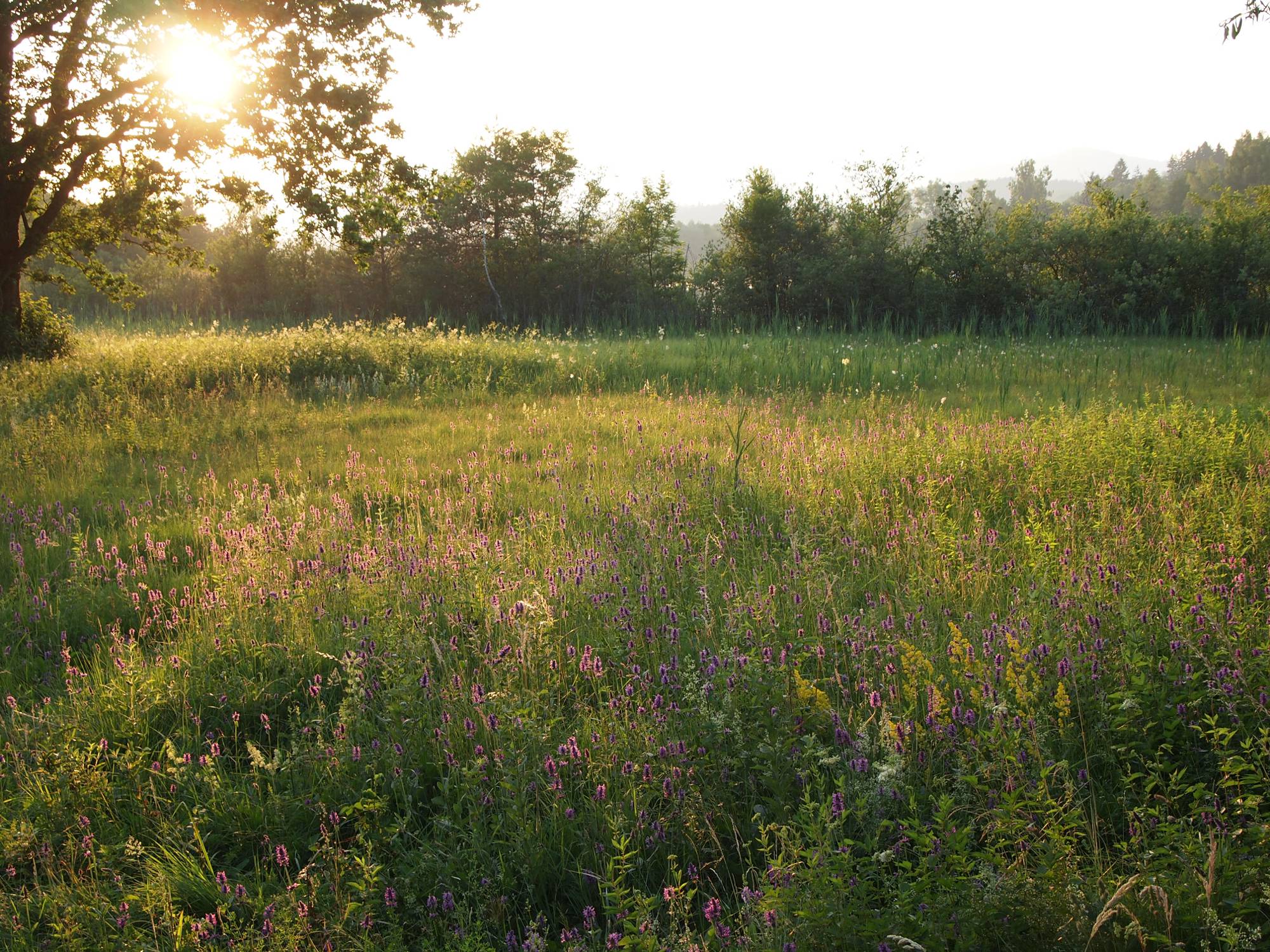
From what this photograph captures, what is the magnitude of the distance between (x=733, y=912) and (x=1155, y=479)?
200 inches

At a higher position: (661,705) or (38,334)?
(38,334)

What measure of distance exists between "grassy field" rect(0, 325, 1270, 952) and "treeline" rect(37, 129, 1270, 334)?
11600 mm

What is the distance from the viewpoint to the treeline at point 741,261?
21.0 m

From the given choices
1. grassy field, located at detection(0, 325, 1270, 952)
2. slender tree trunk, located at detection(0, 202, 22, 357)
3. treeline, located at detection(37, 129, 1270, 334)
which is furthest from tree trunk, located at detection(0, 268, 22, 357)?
grassy field, located at detection(0, 325, 1270, 952)

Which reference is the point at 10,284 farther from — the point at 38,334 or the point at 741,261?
the point at 741,261

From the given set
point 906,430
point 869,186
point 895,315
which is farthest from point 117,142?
point 869,186

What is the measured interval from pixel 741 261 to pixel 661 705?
27.2 meters

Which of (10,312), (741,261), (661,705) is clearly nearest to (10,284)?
(10,312)

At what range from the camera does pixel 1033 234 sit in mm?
23375

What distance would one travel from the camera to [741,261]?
28.6m

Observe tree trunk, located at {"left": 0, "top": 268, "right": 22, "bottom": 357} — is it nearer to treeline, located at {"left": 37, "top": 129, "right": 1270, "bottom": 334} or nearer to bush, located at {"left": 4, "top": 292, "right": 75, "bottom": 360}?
bush, located at {"left": 4, "top": 292, "right": 75, "bottom": 360}

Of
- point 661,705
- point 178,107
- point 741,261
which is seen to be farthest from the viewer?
point 741,261

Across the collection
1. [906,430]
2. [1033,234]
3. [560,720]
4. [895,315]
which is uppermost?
[1033,234]

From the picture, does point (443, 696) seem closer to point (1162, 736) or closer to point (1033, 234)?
point (1162, 736)
